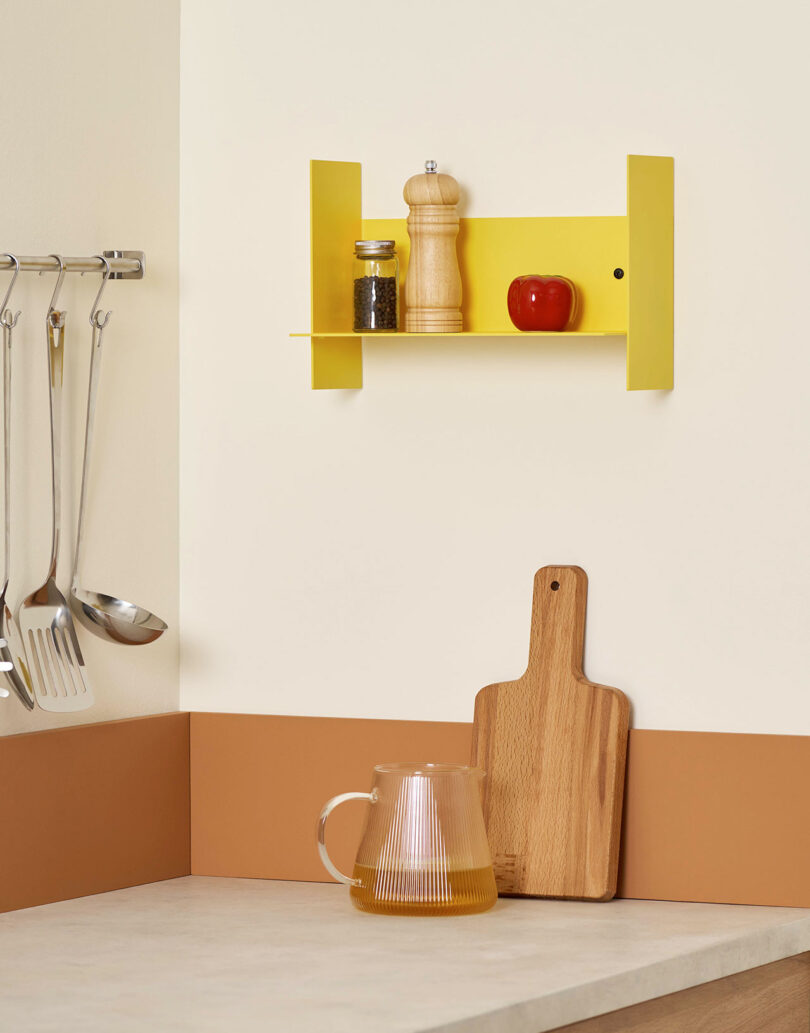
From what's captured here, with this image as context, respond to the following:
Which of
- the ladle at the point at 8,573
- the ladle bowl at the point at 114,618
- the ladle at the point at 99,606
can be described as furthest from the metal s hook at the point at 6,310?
the ladle bowl at the point at 114,618

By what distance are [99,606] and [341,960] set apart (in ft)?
1.65

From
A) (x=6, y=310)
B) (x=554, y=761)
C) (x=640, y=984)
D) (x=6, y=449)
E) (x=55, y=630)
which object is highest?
(x=6, y=310)

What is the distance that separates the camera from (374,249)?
1718 millimetres

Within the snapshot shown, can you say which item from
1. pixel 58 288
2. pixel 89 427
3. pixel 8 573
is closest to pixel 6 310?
pixel 58 288

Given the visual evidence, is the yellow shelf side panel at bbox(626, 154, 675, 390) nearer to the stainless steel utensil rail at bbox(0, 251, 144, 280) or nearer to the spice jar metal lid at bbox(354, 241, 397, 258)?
the spice jar metal lid at bbox(354, 241, 397, 258)

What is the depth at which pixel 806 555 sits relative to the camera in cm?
165

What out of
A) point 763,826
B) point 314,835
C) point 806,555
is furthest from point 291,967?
point 806,555

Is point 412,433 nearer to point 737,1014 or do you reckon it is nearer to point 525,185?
point 525,185

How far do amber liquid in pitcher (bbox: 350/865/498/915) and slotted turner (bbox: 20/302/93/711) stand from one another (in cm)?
36

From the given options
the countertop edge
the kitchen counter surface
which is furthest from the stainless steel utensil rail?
the countertop edge

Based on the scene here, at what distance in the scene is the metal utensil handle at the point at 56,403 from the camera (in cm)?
166

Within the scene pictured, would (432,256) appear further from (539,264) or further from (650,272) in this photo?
(650,272)

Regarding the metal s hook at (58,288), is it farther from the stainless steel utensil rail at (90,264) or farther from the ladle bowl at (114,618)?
the ladle bowl at (114,618)

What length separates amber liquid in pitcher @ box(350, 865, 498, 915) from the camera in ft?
5.21
